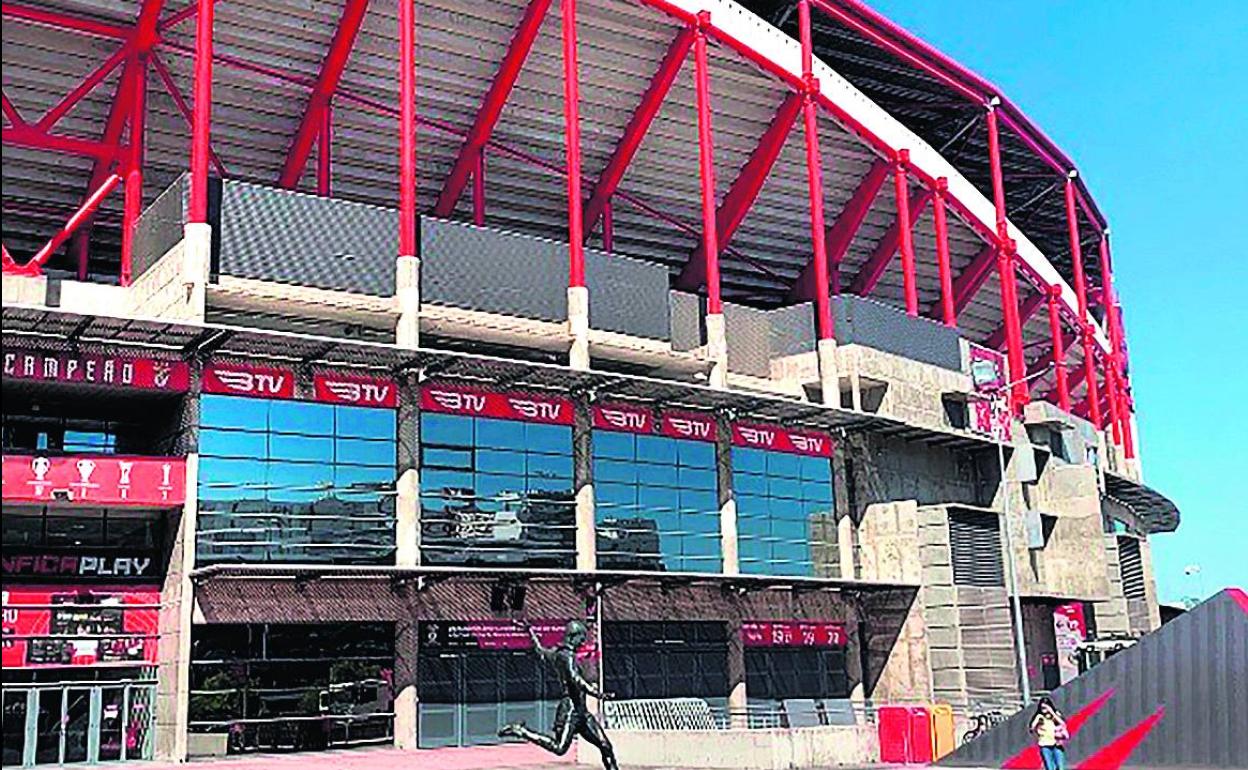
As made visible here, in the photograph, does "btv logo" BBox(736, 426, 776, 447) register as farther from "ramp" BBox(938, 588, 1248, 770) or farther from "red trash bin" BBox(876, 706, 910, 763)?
"ramp" BBox(938, 588, 1248, 770)

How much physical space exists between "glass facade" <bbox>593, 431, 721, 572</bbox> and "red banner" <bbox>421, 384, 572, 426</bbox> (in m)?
1.62

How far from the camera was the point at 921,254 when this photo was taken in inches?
2411

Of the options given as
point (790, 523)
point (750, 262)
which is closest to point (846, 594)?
point (790, 523)

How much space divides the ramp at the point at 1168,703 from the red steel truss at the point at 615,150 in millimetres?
20386

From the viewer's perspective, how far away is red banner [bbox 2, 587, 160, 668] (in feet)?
94.1

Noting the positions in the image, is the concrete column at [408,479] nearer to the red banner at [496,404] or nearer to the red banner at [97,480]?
the red banner at [496,404]

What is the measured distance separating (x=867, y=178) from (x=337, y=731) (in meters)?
34.6

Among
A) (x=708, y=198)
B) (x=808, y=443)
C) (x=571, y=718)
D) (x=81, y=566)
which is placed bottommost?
(x=571, y=718)

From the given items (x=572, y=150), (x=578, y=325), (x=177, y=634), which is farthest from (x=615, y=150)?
(x=177, y=634)

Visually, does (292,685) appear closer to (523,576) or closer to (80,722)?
(80,722)

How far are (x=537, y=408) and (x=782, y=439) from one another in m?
10.5

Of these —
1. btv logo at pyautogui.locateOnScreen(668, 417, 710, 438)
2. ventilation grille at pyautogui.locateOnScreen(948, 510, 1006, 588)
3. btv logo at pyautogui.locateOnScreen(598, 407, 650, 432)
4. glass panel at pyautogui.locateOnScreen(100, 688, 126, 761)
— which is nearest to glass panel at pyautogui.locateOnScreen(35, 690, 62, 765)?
glass panel at pyautogui.locateOnScreen(100, 688, 126, 761)

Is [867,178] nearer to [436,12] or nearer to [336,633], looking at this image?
[436,12]

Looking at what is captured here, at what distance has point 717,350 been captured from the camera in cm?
4116
